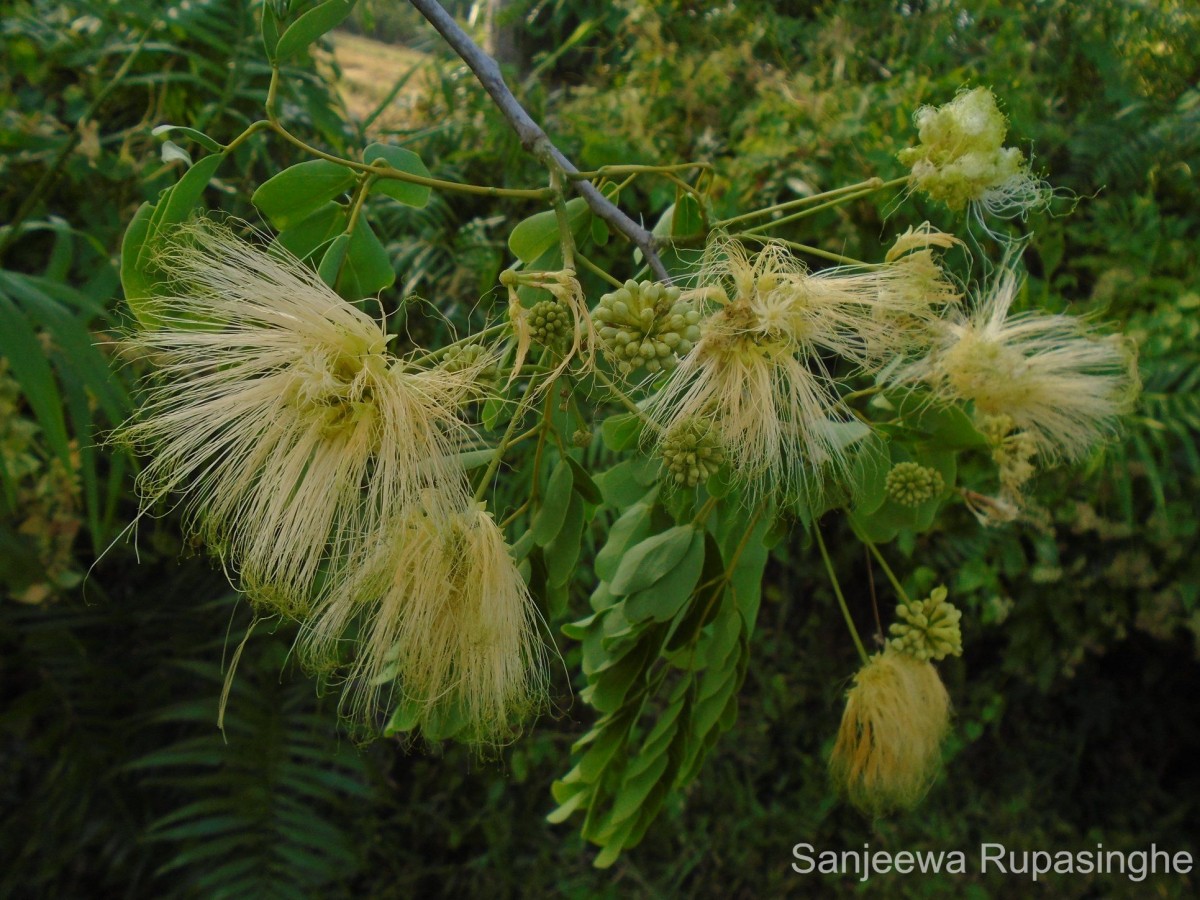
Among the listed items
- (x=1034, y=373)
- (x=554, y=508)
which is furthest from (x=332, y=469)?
(x=1034, y=373)

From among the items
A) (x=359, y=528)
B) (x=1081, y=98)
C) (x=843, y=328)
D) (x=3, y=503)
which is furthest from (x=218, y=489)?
(x=1081, y=98)

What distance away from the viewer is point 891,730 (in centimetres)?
104

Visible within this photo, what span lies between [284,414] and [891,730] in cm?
77

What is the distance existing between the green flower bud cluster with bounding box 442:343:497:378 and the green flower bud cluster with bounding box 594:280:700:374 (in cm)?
10

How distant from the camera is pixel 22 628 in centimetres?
194

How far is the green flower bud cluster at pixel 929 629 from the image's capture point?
3.23ft

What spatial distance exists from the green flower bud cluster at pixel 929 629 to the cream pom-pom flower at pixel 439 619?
470 mm

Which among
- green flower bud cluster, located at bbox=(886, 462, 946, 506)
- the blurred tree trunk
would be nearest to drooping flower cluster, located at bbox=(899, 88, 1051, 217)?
green flower bud cluster, located at bbox=(886, 462, 946, 506)

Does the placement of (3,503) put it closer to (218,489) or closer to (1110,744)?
(218,489)

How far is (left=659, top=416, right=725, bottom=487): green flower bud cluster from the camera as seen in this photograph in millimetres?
683

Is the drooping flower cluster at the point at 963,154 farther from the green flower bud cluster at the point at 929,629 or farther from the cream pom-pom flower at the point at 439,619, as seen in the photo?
the cream pom-pom flower at the point at 439,619

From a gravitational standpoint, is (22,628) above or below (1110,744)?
above

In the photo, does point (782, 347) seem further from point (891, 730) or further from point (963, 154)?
point (891, 730)

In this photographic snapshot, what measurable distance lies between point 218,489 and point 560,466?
281 millimetres
